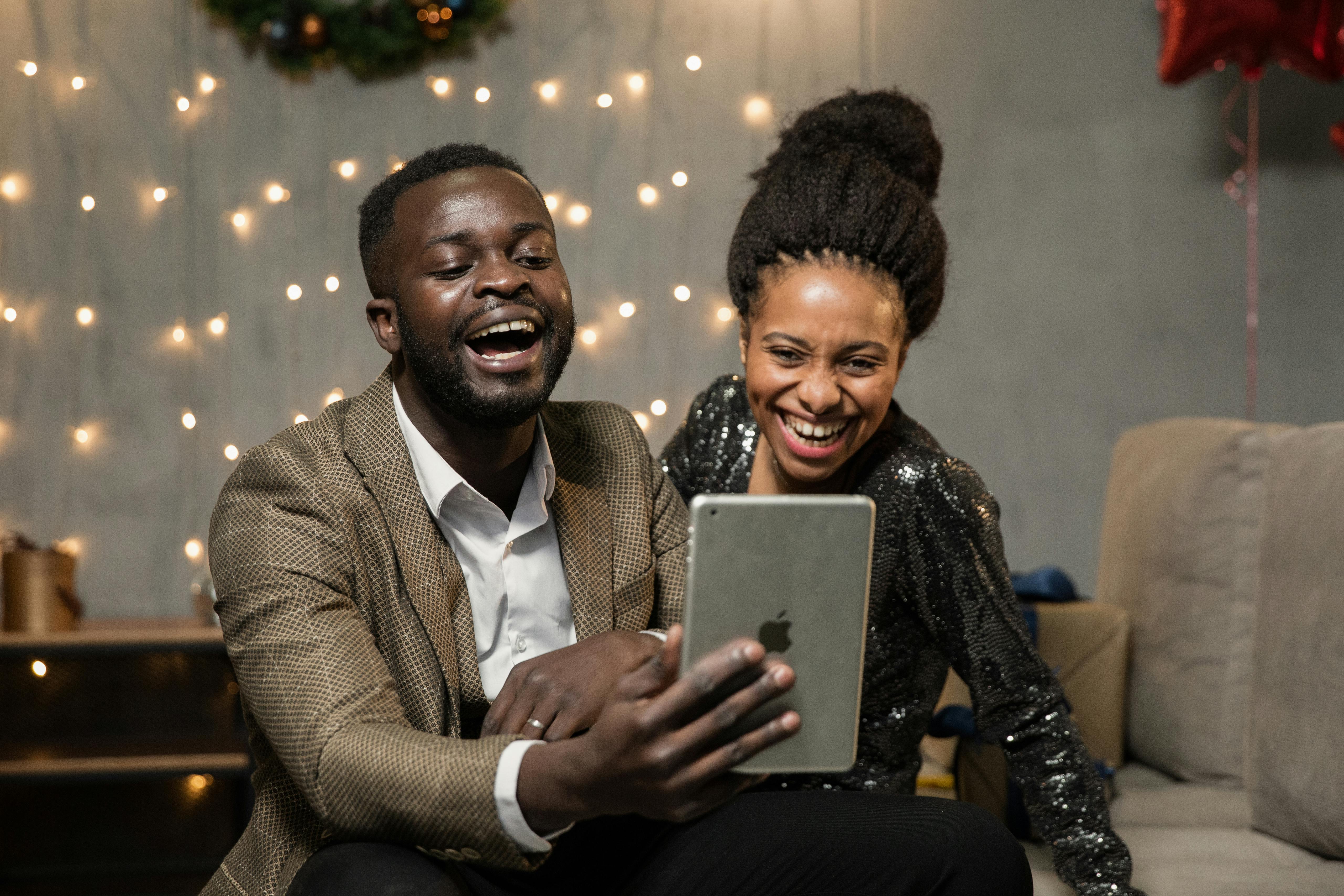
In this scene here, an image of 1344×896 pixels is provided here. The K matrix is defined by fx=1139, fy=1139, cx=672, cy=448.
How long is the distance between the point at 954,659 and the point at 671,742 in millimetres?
704

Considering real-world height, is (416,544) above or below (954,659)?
above

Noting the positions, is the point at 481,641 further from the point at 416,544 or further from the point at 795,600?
the point at 795,600

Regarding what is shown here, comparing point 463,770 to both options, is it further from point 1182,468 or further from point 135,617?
point 135,617

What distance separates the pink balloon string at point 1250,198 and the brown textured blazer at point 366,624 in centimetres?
243

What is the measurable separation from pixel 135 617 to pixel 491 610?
2.03 metres

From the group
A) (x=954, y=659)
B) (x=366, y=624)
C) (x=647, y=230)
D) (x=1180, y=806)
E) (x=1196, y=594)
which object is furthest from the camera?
(x=647, y=230)

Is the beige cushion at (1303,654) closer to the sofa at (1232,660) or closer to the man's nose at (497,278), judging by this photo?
the sofa at (1232,660)

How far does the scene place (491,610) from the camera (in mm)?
1320

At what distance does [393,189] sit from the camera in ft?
4.51

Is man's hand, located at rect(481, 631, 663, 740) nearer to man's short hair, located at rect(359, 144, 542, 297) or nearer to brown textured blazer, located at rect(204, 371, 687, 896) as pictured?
brown textured blazer, located at rect(204, 371, 687, 896)

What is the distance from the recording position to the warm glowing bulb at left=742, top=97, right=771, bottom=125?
3145 mm

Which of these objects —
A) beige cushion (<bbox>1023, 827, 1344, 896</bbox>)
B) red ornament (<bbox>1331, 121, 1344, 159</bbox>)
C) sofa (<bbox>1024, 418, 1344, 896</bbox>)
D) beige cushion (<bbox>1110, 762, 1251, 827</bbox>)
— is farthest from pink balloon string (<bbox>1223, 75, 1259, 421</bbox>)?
beige cushion (<bbox>1023, 827, 1344, 896</bbox>)

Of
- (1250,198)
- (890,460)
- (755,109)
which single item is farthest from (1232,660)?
(755,109)

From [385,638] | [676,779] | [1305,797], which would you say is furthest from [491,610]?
[1305,797]
